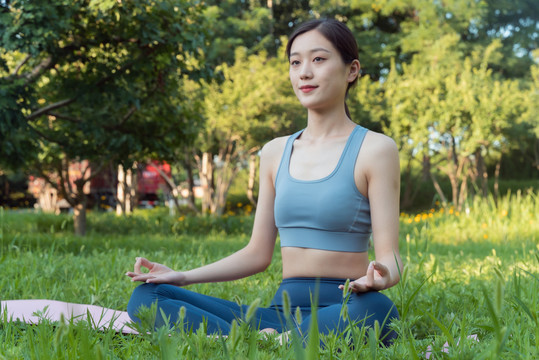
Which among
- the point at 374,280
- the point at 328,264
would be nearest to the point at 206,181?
the point at 328,264

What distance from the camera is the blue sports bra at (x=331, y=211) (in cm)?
217

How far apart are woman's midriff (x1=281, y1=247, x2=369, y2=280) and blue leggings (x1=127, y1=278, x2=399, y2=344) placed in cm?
3

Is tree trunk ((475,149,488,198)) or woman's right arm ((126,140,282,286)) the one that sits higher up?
woman's right arm ((126,140,282,286))

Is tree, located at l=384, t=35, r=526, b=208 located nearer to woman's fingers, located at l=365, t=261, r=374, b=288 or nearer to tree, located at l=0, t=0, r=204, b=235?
tree, located at l=0, t=0, r=204, b=235

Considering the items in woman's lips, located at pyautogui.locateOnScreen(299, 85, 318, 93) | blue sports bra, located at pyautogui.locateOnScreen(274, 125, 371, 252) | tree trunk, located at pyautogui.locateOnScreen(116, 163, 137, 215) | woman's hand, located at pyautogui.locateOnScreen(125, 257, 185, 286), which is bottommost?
tree trunk, located at pyautogui.locateOnScreen(116, 163, 137, 215)

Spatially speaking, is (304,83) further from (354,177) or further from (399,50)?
(399,50)

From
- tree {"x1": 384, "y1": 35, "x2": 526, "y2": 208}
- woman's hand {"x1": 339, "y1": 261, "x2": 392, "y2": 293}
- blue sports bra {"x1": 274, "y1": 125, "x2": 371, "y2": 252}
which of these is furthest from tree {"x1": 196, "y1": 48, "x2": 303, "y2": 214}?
woman's hand {"x1": 339, "y1": 261, "x2": 392, "y2": 293}

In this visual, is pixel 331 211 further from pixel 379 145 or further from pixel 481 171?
pixel 481 171

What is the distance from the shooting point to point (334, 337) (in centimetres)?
169

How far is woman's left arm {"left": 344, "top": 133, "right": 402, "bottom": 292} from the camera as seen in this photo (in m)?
2.07

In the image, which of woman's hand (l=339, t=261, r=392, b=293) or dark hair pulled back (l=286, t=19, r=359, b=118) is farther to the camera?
dark hair pulled back (l=286, t=19, r=359, b=118)

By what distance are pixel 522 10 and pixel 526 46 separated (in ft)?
4.55

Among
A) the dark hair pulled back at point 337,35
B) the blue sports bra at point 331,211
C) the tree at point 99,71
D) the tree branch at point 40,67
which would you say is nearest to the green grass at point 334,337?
the blue sports bra at point 331,211

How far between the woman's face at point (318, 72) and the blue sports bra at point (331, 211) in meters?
0.20
